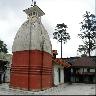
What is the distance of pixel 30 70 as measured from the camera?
25031mm

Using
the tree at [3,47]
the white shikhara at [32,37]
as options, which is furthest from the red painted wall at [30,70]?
the tree at [3,47]

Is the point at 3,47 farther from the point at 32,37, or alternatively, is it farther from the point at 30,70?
the point at 30,70

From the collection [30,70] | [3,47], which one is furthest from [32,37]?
[3,47]

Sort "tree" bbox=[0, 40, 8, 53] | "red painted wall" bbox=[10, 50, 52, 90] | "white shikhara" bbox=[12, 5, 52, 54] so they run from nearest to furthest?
"red painted wall" bbox=[10, 50, 52, 90] → "white shikhara" bbox=[12, 5, 52, 54] → "tree" bbox=[0, 40, 8, 53]

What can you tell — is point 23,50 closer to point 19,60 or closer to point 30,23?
point 19,60

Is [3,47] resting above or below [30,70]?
above

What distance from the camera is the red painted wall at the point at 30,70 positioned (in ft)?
81.7

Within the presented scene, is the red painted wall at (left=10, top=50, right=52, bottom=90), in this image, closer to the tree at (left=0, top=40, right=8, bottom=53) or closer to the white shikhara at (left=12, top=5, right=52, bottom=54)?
the white shikhara at (left=12, top=5, right=52, bottom=54)

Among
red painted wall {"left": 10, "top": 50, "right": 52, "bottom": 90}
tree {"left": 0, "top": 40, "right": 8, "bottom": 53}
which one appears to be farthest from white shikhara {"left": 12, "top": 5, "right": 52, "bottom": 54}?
tree {"left": 0, "top": 40, "right": 8, "bottom": 53}

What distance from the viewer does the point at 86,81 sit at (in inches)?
1553

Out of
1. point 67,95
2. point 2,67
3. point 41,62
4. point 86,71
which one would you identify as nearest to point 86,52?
point 86,71

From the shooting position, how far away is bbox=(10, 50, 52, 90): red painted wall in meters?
24.9

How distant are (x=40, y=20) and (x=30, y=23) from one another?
6.16 ft

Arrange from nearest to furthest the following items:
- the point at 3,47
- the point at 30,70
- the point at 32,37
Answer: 1. the point at 30,70
2. the point at 32,37
3. the point at 3,47
